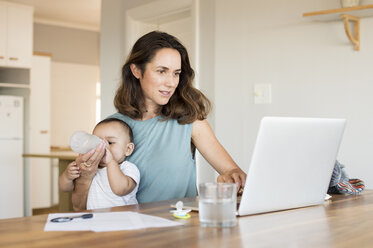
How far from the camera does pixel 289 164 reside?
4.44ft

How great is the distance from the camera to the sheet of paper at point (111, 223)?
3.56 feet

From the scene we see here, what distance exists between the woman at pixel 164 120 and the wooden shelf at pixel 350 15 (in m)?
0.74

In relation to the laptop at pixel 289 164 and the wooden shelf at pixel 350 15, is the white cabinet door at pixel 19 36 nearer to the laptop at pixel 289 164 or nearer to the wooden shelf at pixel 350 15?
the wooden shelf at pixel 350 15

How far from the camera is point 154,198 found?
2.06m

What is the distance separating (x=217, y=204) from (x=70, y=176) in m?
0.84

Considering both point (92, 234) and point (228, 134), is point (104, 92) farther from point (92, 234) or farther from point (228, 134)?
point (92, 234)

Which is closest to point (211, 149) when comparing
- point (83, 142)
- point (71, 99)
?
point (83, 142)

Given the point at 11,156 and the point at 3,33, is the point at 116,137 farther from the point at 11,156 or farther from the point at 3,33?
the point at 3,33

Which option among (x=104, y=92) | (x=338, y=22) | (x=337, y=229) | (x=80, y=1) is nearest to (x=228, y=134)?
(x=338, y=22)

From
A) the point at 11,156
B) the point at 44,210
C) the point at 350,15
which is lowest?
the point at 44,210

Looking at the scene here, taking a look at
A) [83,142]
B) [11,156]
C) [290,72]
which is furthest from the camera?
[11,156]

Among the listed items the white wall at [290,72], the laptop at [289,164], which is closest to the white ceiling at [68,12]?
the white wall at [290,72]

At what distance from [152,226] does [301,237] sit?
329 millimetres

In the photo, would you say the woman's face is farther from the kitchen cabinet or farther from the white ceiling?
the white ceiling
